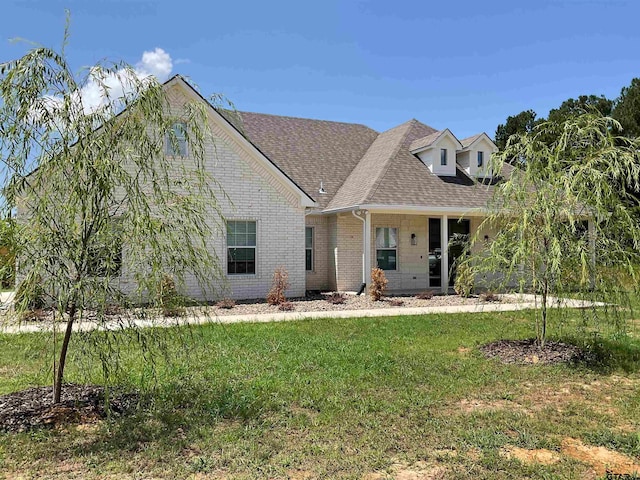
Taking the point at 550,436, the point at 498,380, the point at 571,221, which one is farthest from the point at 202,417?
the point at 571,221

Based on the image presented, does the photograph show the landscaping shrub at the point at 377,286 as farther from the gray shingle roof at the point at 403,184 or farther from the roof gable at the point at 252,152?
the roof gable at the point at 252,152

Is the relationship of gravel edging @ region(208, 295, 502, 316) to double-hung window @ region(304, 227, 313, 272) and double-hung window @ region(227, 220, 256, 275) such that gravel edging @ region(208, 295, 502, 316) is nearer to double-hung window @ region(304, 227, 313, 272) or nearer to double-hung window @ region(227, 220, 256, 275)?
double-hung window @ region(227, 220, 256, 275)

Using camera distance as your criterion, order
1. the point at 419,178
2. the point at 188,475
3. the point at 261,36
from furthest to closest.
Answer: the point at 419,178 → the point at 261,36 → the point at 188,475

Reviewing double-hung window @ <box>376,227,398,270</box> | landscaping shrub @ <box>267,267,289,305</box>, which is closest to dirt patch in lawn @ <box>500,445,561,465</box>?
landscaping shrub @ <box>267,267,289,305</box>

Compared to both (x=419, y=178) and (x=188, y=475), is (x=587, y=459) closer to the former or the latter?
(x=188, y=475)

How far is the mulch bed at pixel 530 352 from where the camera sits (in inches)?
288

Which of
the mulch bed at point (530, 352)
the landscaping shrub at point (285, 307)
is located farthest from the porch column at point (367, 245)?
the mulch bed at point (530, 352)

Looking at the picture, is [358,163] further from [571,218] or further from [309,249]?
[571,218]

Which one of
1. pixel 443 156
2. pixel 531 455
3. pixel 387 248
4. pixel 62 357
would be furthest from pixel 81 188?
pixel 443 156

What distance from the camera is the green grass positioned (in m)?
3.94

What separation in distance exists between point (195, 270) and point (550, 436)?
12.7 ft

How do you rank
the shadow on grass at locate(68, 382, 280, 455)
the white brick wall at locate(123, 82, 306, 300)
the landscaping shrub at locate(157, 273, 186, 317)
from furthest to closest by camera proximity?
the white brick wall at locate(123, 82, 306, 300) → the landscaping shrub at locate(157, 273, 186, 317) → the shadow on grass at locate(68, 382, 280, 455)

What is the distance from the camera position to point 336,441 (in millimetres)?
4359

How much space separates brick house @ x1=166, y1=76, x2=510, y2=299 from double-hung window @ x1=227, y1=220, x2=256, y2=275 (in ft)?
0.10
